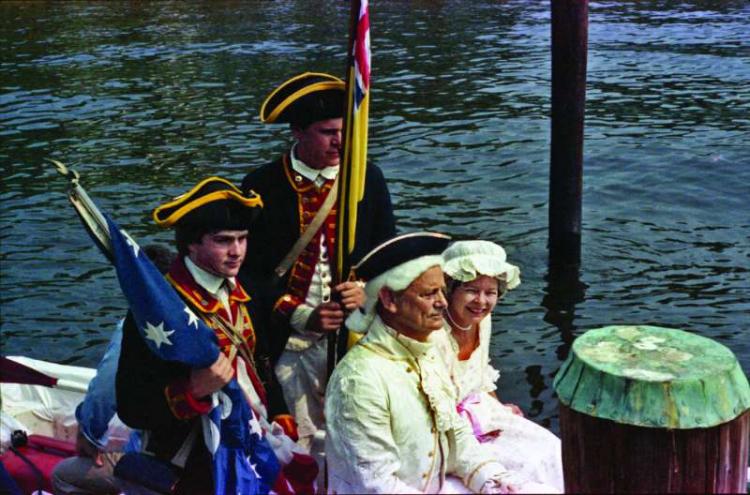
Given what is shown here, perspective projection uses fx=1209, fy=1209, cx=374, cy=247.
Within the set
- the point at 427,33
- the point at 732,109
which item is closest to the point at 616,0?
the point at 427,33

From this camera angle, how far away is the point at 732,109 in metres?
18.5

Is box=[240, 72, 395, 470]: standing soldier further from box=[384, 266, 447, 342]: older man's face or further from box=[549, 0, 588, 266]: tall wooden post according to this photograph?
box=[549, 0, 588, 266]: tall wooden post

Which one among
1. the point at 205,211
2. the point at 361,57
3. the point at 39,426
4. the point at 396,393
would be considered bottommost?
the point at 39,426

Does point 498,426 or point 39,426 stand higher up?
point 498,426

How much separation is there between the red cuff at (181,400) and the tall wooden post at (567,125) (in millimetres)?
6549

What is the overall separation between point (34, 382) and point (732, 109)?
1501cm

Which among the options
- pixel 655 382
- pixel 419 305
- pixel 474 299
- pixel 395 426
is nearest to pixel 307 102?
pixel 474 299

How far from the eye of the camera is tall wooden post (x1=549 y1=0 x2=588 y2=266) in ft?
35.1

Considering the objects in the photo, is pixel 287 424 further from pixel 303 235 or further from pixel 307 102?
pixel 307 102

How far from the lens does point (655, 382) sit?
429 cm

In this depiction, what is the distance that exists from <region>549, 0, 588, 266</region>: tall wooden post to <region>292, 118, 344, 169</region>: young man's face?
202 inches

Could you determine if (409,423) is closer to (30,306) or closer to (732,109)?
(30,306)

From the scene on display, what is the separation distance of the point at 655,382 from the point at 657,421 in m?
0.14

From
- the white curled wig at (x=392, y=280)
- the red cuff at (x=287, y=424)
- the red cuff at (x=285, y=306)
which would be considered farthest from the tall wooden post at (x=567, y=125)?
the white curled wig at (x=392, y=280)
